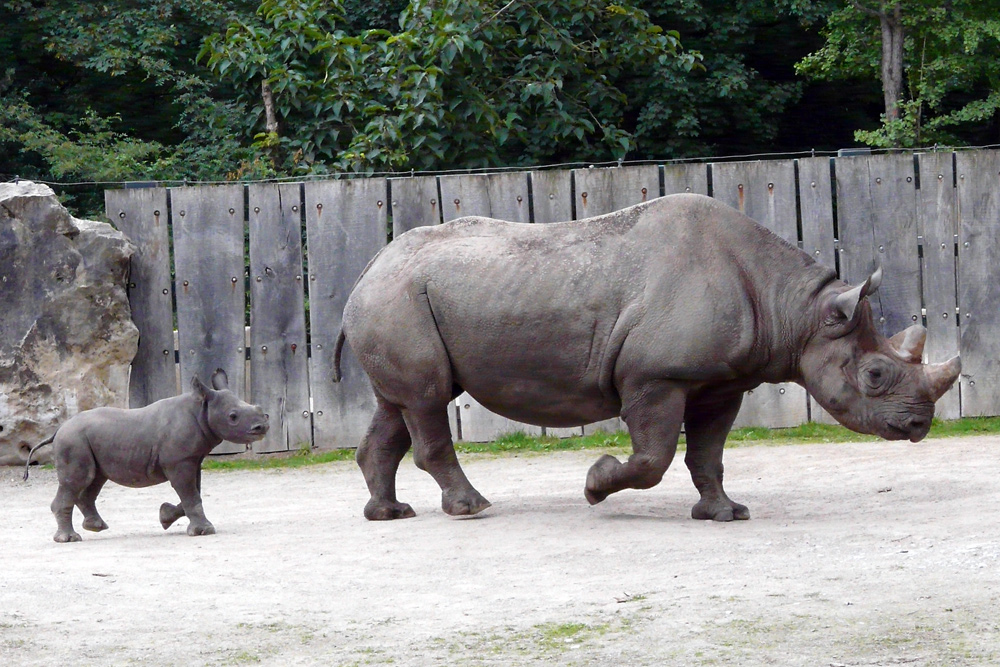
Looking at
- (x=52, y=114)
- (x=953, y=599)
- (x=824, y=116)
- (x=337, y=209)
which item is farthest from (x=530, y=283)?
(x=824, y=116)

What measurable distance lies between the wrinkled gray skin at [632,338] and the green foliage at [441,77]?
5.03m

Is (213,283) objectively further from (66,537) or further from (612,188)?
(66,537)

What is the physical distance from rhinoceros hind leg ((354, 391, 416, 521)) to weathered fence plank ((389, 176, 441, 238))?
284 centimetres

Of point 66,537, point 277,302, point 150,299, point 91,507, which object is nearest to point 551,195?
point 277,302

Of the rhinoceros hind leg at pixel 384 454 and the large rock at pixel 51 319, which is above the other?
the large rock at pixel 51 319

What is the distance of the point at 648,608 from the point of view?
195 inches

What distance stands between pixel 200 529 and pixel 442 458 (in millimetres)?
1308

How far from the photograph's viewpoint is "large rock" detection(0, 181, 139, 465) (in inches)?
379

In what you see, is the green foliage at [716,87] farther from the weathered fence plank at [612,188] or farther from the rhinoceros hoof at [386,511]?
the rhinoceros hoof at [386,511]

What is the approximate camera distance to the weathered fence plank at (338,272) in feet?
33.1

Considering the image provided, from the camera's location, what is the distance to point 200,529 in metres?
6.99

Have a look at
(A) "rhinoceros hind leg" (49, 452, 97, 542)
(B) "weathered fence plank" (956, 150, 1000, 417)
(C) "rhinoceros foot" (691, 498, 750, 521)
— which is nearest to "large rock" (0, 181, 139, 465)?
(A) "rhinoceros hind leg" (49, 452, 97, 542)

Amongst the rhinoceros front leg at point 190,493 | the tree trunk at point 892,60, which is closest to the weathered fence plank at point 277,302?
the rhinoceros front leg at point 190,493

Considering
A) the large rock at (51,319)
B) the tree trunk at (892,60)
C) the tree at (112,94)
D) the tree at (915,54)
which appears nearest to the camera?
the large rock at (51,319)
